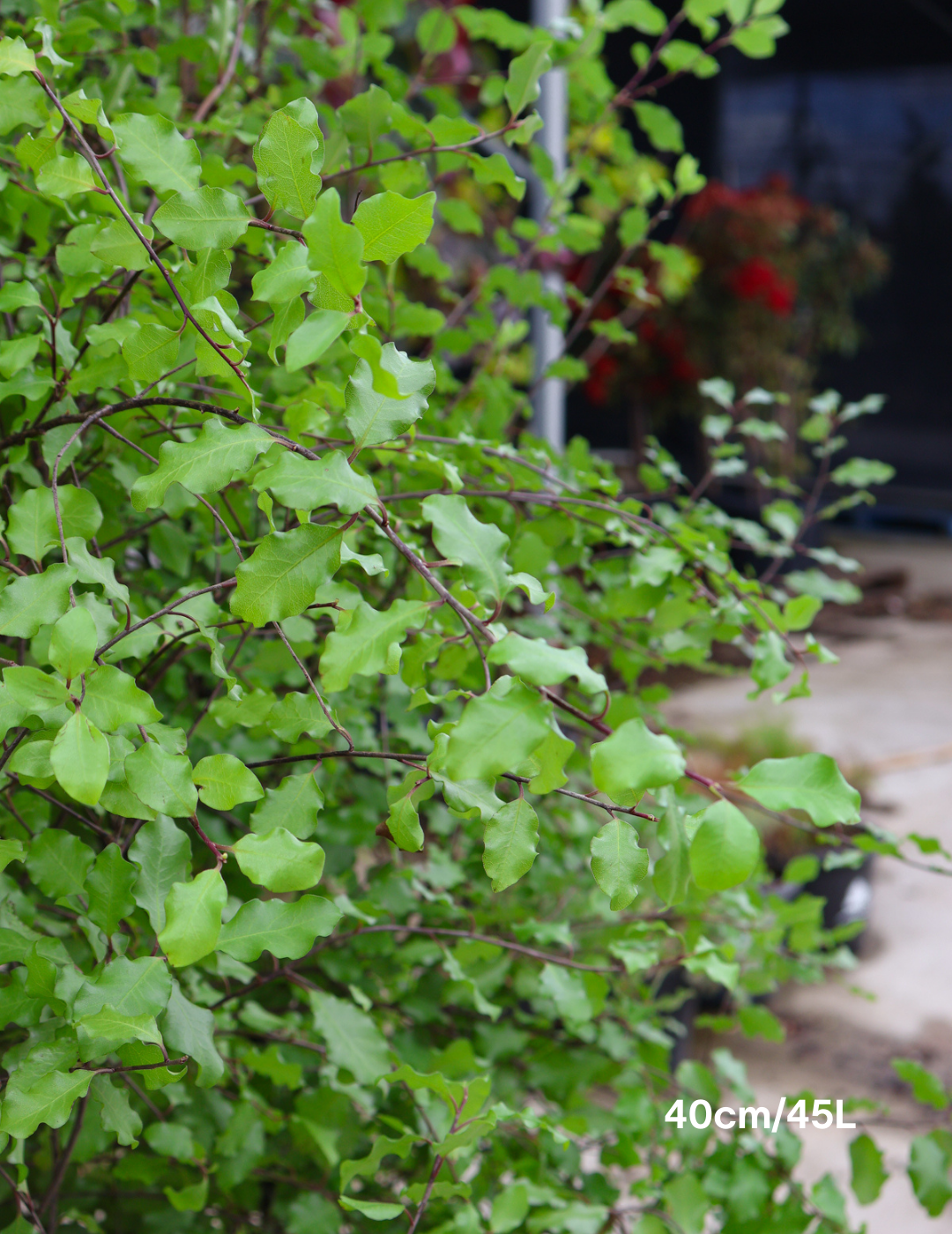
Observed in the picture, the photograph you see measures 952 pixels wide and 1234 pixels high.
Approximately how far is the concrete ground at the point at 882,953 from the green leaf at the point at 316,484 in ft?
2.58

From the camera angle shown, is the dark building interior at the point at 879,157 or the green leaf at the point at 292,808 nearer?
the green leaf at the point at 292,808

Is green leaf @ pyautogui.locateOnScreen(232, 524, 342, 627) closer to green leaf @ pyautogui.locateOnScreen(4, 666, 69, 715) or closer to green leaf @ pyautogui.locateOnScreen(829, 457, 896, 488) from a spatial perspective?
green leaf @ pyautogui.locateOnScreen(4, 666, 69, 715)

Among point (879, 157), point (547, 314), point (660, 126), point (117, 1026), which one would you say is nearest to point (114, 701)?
point (117, 1026)

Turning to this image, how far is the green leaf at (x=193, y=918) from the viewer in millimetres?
396

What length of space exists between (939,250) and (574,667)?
6.38 metres

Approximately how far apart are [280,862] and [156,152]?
312 mm

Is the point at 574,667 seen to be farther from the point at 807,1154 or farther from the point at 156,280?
the point at 807,1154

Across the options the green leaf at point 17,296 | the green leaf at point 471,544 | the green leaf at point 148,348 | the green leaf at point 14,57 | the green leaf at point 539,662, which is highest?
the green leaf at point 14,57

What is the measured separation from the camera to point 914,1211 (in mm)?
1489

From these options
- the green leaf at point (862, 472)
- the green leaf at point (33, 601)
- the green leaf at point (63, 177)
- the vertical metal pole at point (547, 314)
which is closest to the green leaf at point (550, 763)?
the green leaf at point (33, 601)

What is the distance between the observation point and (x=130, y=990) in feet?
1.46

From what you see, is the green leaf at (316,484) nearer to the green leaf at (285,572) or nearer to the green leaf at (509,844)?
the green leaf at (285,572)

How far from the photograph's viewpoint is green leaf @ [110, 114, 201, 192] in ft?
1.55

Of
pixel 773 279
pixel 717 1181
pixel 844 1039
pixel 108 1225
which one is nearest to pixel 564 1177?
pixel 717 1181
